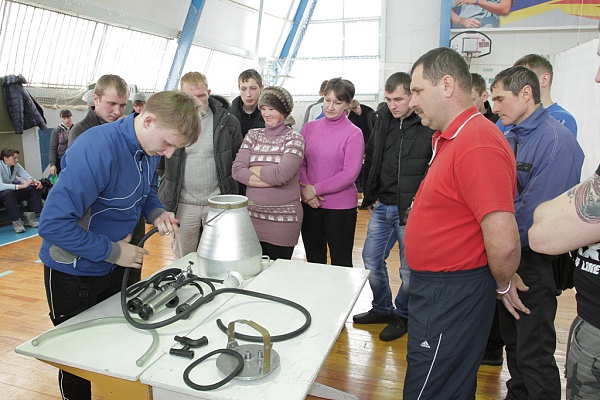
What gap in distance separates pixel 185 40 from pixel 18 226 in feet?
15.4

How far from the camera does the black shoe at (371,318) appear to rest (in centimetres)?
281

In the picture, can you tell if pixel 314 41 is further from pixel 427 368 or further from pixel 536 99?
pixel 427 368

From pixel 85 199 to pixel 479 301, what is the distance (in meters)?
1.24

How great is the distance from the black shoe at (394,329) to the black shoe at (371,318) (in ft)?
0.31

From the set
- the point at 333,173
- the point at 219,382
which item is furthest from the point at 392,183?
the point at 219,382

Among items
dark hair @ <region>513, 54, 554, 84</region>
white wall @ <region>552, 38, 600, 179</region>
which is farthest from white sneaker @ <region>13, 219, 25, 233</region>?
white wall @ <region>552, 38, 600, 179</region>

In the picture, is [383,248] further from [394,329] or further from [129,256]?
[129,256]

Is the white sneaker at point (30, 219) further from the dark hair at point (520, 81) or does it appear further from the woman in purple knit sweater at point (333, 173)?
the dark hair at point (520, 81)

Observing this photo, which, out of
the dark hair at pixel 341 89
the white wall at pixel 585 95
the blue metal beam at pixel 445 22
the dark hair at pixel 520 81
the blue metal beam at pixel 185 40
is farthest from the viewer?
the blue metal beam at pixel 185 40

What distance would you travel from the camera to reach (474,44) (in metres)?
7.49

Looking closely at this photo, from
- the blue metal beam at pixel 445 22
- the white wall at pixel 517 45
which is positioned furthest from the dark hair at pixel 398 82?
the blue metal beam at pixel 445 22

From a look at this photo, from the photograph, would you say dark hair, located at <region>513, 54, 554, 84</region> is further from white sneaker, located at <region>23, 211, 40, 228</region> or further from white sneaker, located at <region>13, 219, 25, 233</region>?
white sneaker, located at <region>23, 211, 40, 228</region>

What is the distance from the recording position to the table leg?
1095 millimetres

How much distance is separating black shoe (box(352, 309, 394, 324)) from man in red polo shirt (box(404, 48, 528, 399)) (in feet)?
4.59
